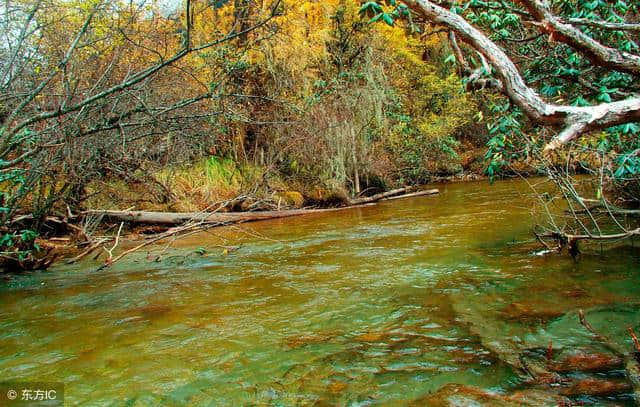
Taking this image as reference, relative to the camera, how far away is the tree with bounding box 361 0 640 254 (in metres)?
3.49

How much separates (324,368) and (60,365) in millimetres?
2088

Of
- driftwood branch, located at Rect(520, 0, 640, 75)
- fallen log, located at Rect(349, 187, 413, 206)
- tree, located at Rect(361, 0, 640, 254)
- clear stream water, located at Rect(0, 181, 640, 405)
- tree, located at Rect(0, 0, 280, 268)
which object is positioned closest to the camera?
clear stream water, located at Rect(0, 181, 640, 405)

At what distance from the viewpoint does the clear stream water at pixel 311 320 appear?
3.04m

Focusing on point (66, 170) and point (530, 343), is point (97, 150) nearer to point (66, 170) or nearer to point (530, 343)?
point (66, 170)

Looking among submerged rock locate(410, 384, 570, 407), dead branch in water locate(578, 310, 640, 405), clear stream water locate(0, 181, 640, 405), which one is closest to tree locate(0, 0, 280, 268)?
clear stream water locate(0, 181, 640, 405)

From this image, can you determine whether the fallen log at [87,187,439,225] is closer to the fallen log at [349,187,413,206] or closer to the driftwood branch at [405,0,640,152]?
the fallen log at [349,187,413,206]

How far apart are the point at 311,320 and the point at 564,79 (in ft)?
14.0

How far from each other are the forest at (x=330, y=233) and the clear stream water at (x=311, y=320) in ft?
0.09

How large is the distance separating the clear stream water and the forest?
27 mm

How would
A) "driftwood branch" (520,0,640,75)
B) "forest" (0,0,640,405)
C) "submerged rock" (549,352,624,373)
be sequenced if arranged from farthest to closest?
"driftwood branch" (520,0,640,75)
"forest" (0,0,640,405)
"submerged rock" (549,352,624,373)

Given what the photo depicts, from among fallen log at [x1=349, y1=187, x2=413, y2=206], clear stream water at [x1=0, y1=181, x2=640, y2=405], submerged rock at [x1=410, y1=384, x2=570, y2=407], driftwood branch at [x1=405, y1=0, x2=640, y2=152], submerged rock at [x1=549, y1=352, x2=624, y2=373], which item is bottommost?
submerged rock at [x1=549, y1=352, x2=624, y2=373]

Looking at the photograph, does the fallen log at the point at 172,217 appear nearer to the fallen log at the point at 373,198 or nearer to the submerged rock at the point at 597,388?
the fallen log at the point at 373,198

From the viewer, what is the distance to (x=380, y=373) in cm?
308

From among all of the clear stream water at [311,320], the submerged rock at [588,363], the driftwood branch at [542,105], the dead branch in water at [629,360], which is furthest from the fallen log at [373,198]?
the submerged rock at [588,363]
